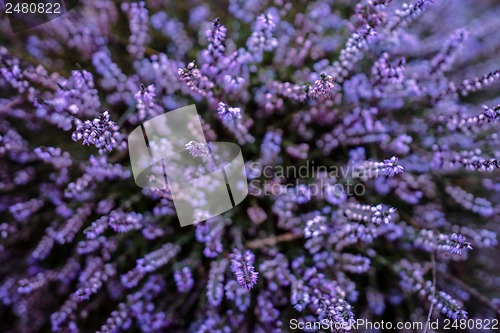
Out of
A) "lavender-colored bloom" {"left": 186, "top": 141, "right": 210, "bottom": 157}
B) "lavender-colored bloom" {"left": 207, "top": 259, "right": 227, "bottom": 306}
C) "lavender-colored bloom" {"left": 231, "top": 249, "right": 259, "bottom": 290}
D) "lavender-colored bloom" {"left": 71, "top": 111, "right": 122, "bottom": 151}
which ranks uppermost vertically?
"lavender-colored bloom" {"left": 71, "top": 111, "right": 122, "bottom": 151}

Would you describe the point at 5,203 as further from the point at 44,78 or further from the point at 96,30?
the point at 96,30

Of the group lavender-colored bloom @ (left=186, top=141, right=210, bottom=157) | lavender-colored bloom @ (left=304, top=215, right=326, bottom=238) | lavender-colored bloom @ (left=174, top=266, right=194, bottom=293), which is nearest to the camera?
lavender-colored bloom @ (left=186, top=141, right=210, bottom=157)

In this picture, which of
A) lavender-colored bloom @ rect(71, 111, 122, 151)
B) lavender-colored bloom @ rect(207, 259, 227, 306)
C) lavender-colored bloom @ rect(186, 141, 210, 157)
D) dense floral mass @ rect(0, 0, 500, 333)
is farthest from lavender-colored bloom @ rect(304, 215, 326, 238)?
lavender-colored bloom @ rect(71, 111, 122, 151)

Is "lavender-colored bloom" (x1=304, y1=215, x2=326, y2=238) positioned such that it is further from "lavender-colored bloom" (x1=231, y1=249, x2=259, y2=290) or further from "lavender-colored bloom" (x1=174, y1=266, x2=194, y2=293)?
"lavender-colored bloom" (x1=174, y1=266, x2=194, y2=293)

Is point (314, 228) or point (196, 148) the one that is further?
point (314, 228)

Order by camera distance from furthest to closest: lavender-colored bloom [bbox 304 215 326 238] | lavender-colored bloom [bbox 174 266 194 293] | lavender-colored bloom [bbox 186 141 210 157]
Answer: lavender-colored bloom [bbox 174 266 194 293] < lavender-colored bloom [bbox 304 215 326 238] < lavender-colored bloom [bbox 186 141 210 157]

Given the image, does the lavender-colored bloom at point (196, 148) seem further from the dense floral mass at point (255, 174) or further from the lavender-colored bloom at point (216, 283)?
the lavender-colored bloom at point (216, 283)

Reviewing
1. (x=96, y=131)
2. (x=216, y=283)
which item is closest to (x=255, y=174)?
(x=216, y=283)

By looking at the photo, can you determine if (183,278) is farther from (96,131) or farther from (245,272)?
(96,131)

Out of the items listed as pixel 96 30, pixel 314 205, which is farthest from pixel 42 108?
pixel 314 205
